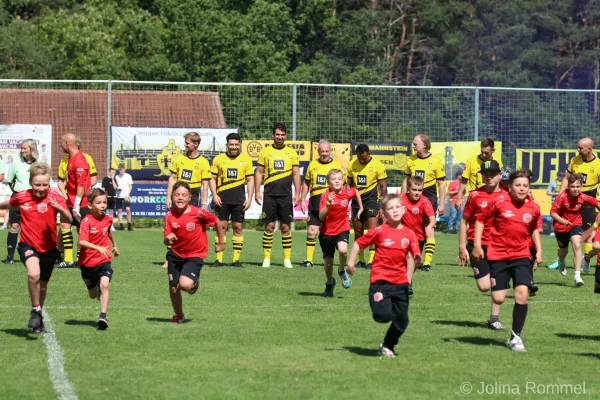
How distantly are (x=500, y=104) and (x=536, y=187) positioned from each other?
9.68 feet

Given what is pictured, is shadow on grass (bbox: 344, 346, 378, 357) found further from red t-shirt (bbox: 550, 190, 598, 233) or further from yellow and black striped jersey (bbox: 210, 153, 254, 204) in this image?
yellow and black striped jersey (bbox: 210, 153, 254, 204)

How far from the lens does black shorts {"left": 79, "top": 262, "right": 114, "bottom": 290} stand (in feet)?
39.3

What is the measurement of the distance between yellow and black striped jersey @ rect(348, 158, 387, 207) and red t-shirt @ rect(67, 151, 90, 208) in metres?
4.51

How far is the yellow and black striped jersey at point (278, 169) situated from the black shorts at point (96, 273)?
7.82m

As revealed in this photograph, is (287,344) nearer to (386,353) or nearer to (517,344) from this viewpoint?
(386,353)

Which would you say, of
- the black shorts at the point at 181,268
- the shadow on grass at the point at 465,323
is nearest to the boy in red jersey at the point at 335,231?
the shadow on grass at the point at 465,323

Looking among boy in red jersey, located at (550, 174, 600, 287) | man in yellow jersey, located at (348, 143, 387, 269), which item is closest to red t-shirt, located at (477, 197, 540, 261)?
boy in red jersey, located at (550, 174, 600, 287)

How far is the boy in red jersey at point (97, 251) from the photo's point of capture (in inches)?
468

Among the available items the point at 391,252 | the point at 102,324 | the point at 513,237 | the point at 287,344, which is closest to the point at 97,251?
the point at 102,324

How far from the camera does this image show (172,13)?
188 ft

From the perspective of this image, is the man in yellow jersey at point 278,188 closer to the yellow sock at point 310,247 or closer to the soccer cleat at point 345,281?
the yellow sock at point 310,247

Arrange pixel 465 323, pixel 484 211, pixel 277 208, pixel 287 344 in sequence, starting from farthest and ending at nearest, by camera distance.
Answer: pixel 277 208 < pixel 465 323 < pixel 484 211 < pixel 287 344

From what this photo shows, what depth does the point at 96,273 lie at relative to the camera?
12.0 meters

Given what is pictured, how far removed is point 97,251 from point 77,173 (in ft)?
20.5
